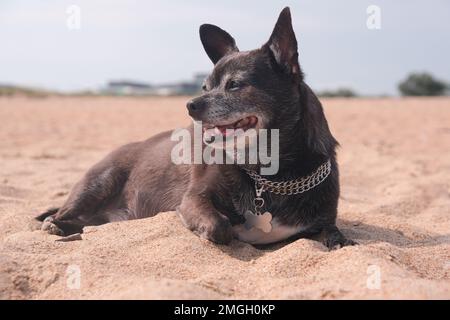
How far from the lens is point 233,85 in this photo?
394cm

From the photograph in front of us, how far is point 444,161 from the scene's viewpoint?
7949 millimetres

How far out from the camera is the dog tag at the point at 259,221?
3.70 meters

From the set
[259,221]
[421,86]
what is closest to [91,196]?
[259,221]

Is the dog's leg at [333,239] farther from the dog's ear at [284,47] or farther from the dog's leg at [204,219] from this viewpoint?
the dog's ear at [284,47]

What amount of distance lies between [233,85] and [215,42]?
0.61 meters

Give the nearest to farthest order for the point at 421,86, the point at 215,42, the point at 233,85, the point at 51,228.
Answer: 1. the point at 233,85
2. the point at 51,228
3. the point at 215,42
4. the point at 421,86

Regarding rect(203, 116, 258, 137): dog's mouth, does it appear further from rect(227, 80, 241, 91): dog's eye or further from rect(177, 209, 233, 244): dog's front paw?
rect(177, 209, 233, 244): dog's front paw

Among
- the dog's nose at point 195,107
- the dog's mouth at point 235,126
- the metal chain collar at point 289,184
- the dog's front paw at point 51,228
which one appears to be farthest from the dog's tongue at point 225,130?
the dog's front paw at point 51,228

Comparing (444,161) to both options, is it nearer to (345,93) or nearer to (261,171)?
(261,171)

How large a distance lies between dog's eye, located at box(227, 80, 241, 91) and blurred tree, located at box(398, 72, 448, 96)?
36688 mm

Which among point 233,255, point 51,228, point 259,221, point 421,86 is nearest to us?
point 233,255

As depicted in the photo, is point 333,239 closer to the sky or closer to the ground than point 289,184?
closer to the ground

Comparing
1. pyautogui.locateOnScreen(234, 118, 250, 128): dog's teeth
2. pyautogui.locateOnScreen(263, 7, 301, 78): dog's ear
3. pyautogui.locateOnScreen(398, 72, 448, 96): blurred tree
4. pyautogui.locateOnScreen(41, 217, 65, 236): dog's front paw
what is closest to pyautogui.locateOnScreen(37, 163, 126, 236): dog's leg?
pyautogui.locateOnScreen(41, 217, 65, 236): dog's front paw

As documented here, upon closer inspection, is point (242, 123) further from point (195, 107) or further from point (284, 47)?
point (284, 47)
